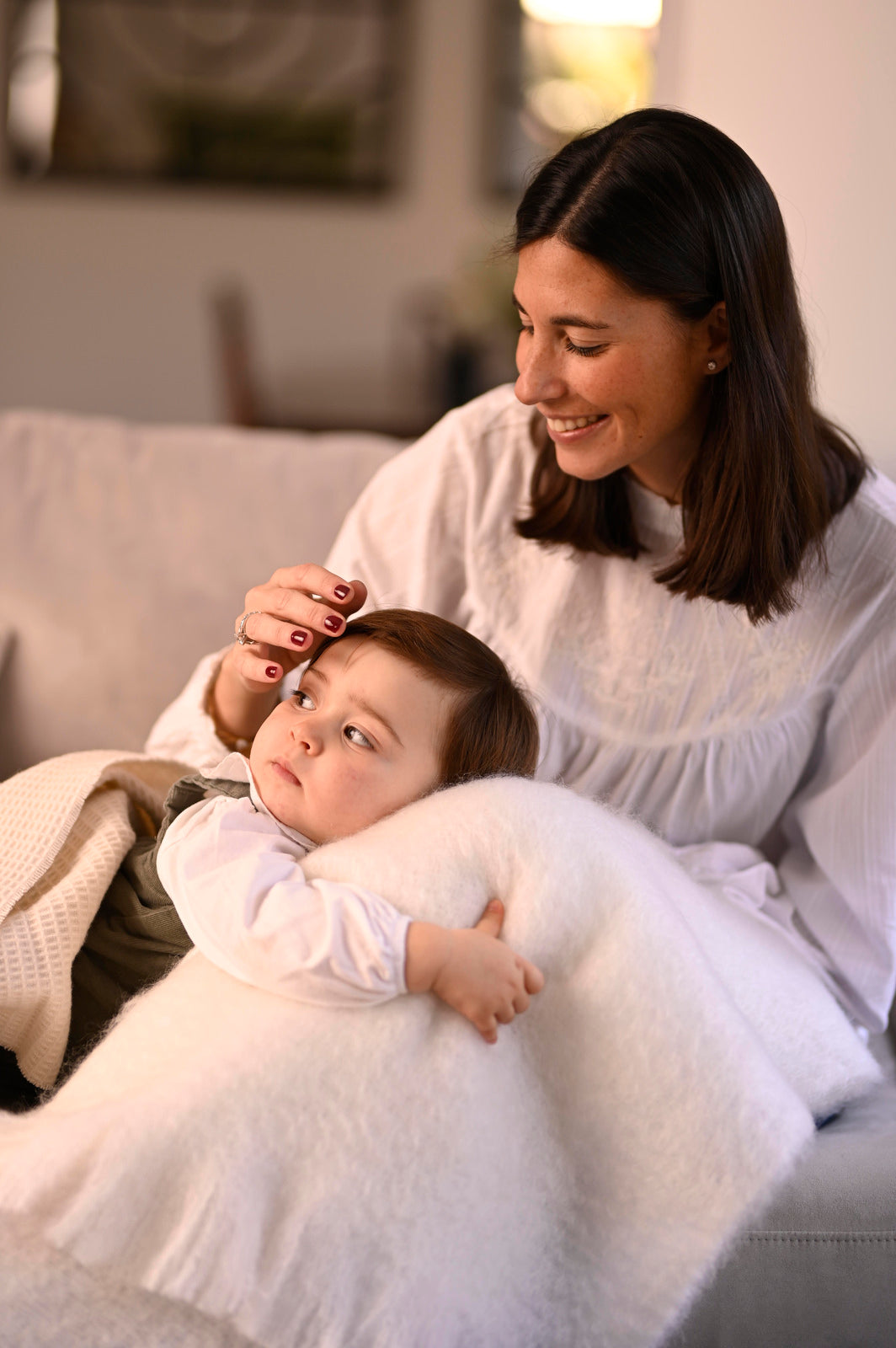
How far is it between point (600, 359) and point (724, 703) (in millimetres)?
474

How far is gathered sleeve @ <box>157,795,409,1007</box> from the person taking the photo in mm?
923

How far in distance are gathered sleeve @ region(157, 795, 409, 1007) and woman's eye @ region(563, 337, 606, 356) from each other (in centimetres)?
60

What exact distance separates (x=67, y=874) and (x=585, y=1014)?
54cm

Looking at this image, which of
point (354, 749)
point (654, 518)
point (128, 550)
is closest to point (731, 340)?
point (654, 518)

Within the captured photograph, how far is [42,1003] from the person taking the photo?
3.63 feet

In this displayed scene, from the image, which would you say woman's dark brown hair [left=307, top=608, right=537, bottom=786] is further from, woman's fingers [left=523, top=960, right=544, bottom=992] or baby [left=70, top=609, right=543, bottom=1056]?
woman's fingers [left=523, top=960, right=544, bottom=992]

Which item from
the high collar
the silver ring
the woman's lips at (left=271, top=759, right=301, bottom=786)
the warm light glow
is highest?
the warm light glow

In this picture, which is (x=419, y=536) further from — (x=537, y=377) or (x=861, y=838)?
(x=861, y=838)

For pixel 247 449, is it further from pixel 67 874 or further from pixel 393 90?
pixel 393 90

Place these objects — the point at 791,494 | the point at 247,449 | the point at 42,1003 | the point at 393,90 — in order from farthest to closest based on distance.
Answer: the point at 393,90, the point at 247,449, the point at 791,494, the point at 42,1003

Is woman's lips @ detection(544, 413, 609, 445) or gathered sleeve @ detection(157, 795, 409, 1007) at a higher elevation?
woman's lips @ detection(544, 413, 609, 445)

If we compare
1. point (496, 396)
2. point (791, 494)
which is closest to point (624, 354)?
point (791, 494)

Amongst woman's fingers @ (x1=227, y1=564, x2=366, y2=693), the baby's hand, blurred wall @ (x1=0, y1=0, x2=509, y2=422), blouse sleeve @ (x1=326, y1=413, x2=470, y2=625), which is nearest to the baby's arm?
the baby's hand

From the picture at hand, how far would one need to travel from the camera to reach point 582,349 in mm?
1212
